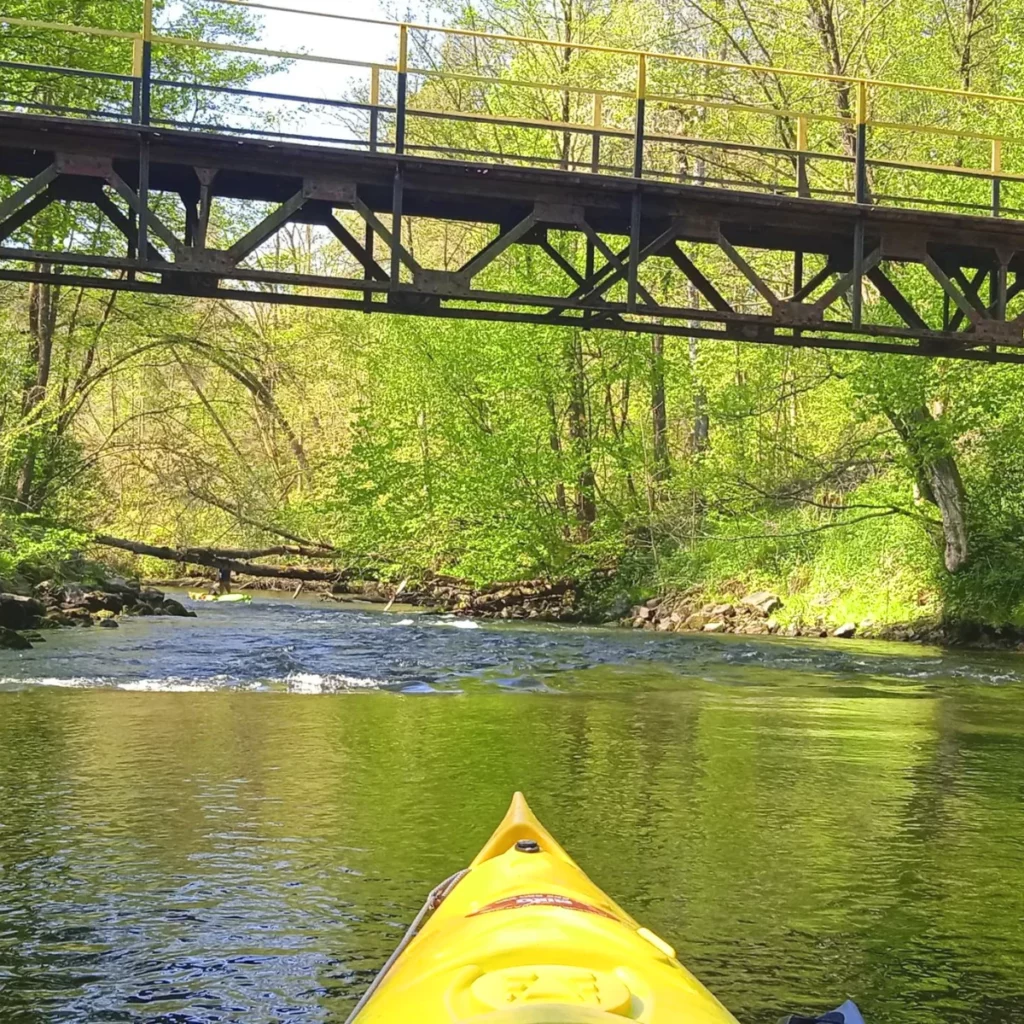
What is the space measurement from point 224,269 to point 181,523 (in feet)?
54.3

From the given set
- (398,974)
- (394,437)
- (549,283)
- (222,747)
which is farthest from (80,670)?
(549,283)

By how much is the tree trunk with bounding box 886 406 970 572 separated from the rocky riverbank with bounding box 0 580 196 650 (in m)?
12.8

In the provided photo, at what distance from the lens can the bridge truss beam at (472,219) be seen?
959 centimetres

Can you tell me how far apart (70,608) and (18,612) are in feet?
7.20

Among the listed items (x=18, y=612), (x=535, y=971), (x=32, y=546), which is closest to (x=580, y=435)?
(x=32, y=546)

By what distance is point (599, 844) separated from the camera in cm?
654

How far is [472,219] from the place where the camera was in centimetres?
1159

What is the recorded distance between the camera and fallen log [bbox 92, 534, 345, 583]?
78.6 feet

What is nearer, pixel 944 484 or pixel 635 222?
pixel 635 222

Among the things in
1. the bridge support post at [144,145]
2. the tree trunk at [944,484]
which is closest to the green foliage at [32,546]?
the bridge support post at [144,145]

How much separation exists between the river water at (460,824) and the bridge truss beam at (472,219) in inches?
149

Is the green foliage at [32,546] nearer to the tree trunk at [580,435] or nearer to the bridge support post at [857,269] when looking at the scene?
the tree trunk at [580,435]

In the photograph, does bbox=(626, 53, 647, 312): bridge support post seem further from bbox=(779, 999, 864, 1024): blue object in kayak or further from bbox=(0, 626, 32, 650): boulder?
bbox=(0, 626, 32, 650): boulder

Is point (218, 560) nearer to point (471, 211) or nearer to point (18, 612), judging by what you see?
point (18, 612)
